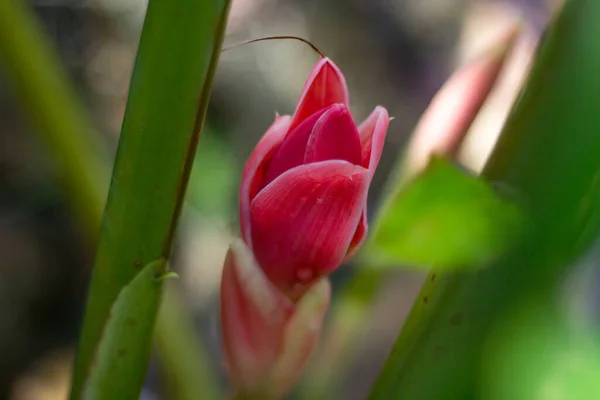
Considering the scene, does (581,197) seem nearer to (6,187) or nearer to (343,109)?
(343,109)

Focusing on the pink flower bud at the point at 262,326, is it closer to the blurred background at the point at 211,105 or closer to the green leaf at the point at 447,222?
the green leaf at the point at 447,222

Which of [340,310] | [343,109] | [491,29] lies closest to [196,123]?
[343,109]

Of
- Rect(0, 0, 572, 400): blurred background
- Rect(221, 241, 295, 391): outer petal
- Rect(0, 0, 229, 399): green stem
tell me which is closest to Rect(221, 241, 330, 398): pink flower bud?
Rect(221, 241, 295, 391): outer petal

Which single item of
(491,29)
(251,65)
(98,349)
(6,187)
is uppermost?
(491,29)

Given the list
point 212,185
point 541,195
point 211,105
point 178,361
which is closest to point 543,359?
point 541,195

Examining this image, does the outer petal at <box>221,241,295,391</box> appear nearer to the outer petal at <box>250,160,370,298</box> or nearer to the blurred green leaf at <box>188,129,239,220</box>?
the outer petal at <box>250,160,370,298</box>

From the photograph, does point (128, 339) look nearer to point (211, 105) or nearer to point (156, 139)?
point (156, 139)

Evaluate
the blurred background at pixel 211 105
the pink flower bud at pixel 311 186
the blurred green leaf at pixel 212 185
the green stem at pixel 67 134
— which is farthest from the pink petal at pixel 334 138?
the blurred background at pixel 211 105
